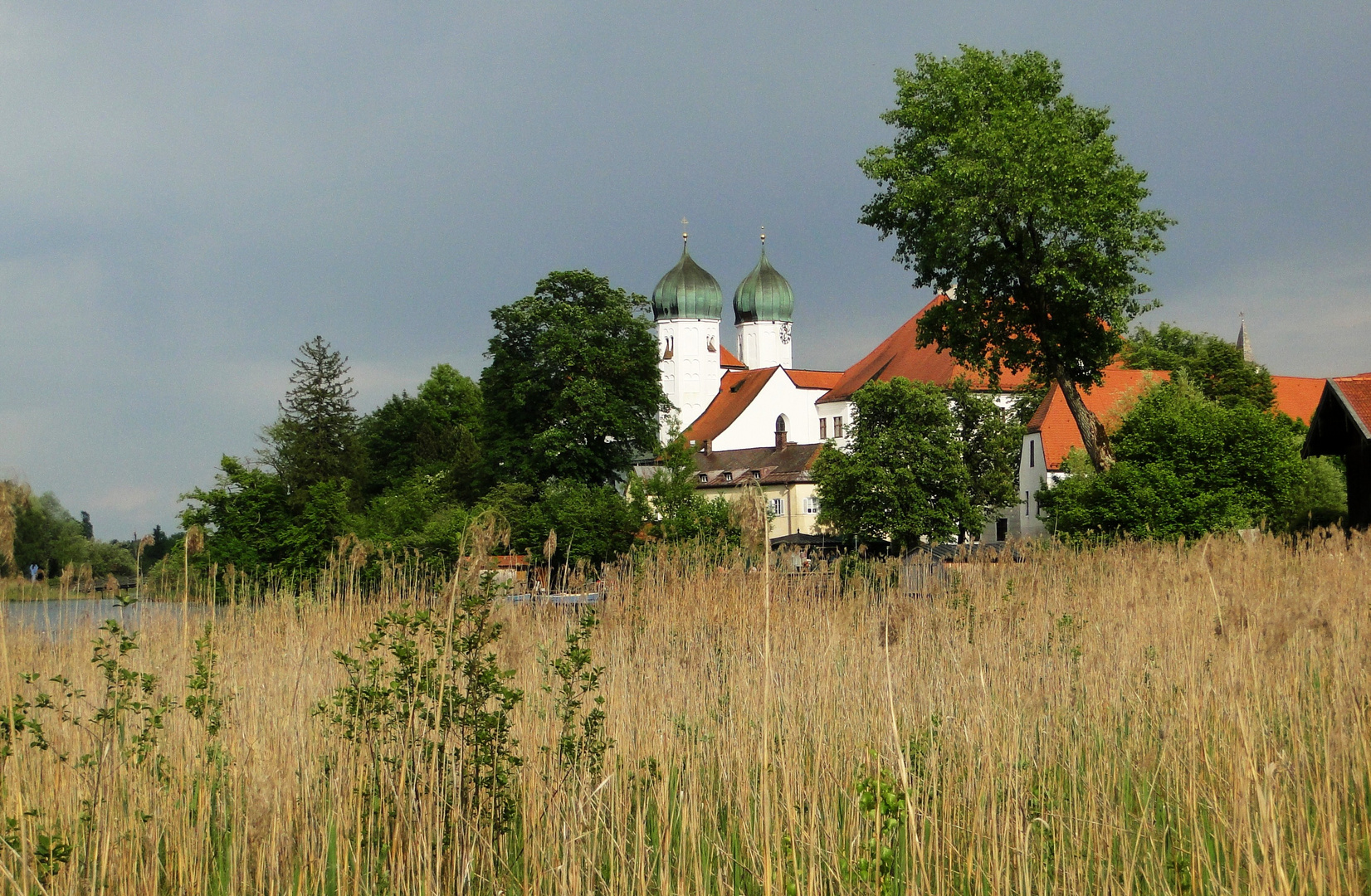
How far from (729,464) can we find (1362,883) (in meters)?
72.1

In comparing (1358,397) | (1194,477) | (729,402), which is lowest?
(1194,477)

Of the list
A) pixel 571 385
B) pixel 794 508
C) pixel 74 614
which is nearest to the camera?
pixel 74 614

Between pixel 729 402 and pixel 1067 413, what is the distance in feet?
114

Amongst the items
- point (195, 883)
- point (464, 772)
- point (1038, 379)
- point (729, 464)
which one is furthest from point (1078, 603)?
point (729, 464)

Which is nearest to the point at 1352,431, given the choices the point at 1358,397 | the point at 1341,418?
the point at 1341,418

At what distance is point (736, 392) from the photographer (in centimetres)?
8200

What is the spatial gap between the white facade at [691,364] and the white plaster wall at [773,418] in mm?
6937

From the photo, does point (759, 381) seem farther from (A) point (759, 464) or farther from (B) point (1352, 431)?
(B) point (1352, 431)

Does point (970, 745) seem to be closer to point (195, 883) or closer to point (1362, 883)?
point (1362, 883)

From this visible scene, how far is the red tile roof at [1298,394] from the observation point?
2245 inches

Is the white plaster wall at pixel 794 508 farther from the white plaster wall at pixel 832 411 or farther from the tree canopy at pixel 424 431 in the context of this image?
the tree canopy at pixel 424 431

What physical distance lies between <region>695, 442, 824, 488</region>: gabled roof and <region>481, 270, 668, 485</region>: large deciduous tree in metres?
23.5

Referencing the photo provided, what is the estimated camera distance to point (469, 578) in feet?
11.5

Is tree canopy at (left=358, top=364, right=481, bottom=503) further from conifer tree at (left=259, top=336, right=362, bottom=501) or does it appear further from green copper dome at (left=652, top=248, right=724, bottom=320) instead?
green copper dome at (left=652, top=248, right=724, bottom=320)
